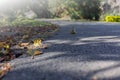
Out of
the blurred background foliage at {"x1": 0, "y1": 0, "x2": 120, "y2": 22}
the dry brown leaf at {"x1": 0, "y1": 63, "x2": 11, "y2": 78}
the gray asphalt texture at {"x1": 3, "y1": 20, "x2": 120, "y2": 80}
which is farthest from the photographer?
the blurred background foliage at {"x1": 0, "y1": 0, "x2": 120, "y2": 22}

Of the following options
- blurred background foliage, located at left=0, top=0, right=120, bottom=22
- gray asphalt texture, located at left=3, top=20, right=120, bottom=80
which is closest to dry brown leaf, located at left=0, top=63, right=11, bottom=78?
gray asphalt texture, located at left=3, top=20, right=120, bottom=80

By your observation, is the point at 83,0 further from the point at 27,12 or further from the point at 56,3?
the point at 27,12

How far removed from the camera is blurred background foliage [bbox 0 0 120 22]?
2553 centimetres

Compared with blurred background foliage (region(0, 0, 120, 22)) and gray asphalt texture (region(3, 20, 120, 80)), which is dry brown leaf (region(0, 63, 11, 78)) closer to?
gray asphalt texture (region(3, 20, 120, 80))

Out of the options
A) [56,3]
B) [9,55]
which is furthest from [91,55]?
[56,3]

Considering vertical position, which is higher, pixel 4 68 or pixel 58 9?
pixel 4 68

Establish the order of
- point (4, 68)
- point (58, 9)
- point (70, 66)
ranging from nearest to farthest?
1. point (70, 66)
2. point (4, 68)
3. point (58, 9)

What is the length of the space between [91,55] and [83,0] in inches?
827

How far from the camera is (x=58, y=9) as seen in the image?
30.0 metres

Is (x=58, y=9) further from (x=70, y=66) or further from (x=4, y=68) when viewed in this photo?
(x=70, y=66)

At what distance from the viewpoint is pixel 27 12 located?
103 ft

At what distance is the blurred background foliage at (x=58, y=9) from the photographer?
25530mm

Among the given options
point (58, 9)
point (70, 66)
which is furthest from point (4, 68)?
point (58, 9)

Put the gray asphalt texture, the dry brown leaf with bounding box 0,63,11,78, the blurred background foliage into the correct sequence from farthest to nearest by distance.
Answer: the blurred background foliage → the dry brown leaf with bounding box 0,63,11,78 → the gray asphalt texture
